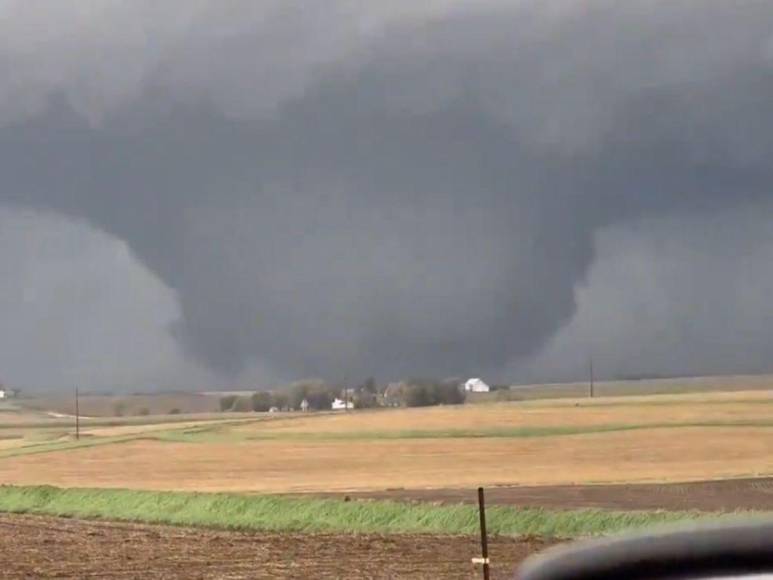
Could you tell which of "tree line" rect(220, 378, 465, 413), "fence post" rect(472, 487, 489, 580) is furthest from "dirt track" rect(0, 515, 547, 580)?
"tree line" rect(220, 378, 465, 413)

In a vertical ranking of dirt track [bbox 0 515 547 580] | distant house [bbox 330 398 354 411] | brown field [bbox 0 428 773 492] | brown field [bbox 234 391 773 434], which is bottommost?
dirt track [bbox 0 515 547 580]

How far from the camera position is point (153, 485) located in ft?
199

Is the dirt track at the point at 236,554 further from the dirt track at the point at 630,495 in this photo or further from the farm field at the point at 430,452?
the farm field at the point at 430,452

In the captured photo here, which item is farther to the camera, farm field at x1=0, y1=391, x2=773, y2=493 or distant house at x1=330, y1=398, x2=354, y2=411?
distant house at x1=330, y1=398, x2=354, y2=411

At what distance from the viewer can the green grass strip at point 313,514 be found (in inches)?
1366

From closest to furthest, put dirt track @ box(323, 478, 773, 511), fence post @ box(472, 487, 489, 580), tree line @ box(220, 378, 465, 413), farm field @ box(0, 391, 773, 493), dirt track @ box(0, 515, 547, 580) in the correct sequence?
fence post @ box(472, 487, 489, 580), dirt track @ box(0, 515, 547, 580), dirt track @ box(323, 478, 773, 511), farm field @ box(0, 391, 773, 493), tree line @ box(220, 378, 465, 413)

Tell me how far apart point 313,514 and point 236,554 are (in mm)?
12771

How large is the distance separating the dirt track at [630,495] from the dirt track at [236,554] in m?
12.8

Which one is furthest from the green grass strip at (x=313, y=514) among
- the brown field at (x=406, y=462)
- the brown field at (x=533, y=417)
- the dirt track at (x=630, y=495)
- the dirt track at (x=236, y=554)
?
the brown field at (x=533, y=417)

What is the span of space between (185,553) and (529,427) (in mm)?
76899

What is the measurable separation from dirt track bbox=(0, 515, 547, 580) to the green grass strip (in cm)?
316

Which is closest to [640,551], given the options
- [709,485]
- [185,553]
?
[185,553]

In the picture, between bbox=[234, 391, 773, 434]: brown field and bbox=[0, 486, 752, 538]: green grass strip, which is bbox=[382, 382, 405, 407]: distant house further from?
bbox=[0, 486, 752, 538]: green grass strip

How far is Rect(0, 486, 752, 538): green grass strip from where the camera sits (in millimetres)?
34706
